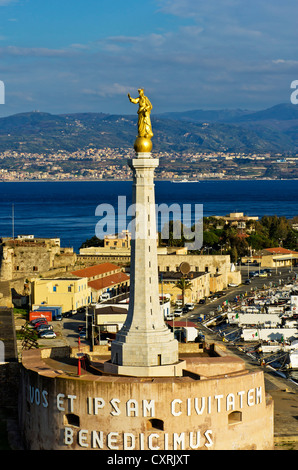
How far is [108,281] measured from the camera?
7112 centimetres

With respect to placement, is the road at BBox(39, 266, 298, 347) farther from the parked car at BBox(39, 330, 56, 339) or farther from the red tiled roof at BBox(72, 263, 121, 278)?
the red tiled roof at BBox(72, 263, 121, 278)

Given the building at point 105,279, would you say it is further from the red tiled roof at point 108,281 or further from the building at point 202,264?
the building at point 202,264

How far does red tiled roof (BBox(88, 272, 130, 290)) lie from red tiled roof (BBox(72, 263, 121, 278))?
904 mm

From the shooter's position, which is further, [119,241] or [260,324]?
[119,241]

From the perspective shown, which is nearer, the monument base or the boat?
the monument base

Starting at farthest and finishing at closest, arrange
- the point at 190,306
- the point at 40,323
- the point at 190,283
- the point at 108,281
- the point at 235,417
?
the point at 108,281, the point at 190,283, the point at 190,306, the point at 40,323, the point at 235,417

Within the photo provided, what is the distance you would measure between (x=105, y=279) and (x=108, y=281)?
2.09ft

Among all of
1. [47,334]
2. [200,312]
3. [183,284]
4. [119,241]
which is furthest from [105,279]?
[119,241]

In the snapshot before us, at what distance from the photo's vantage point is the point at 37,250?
7719 cm

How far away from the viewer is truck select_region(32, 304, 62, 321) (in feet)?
199

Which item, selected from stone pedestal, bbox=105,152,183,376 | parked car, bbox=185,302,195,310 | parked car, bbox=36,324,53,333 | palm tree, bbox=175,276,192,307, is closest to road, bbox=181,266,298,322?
parked car, bbox=185,302,195,310

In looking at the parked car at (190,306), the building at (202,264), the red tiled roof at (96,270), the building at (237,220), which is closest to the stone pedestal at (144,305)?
the parked car at (190,306)

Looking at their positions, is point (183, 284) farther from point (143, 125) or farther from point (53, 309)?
point (143, 125)
